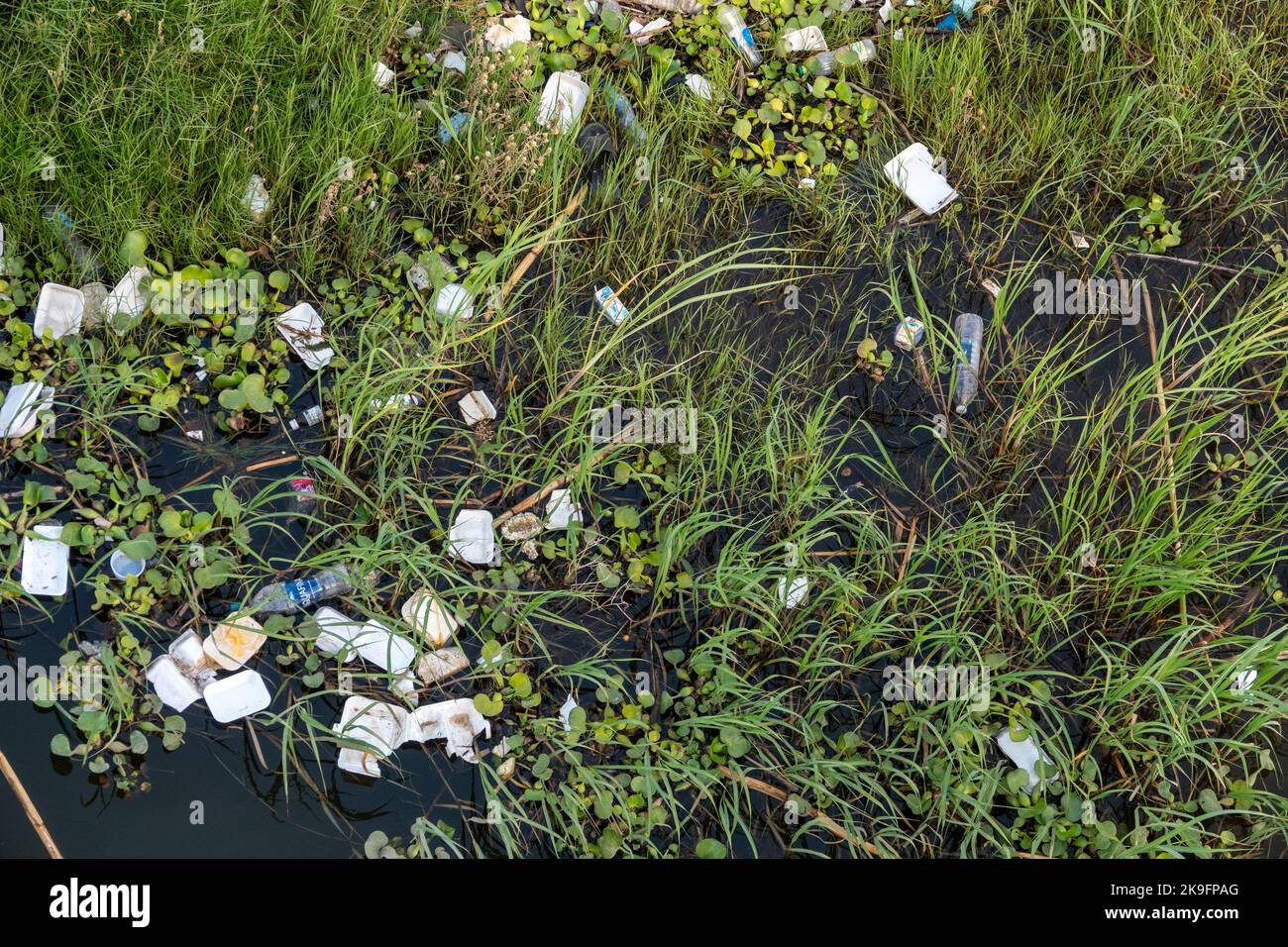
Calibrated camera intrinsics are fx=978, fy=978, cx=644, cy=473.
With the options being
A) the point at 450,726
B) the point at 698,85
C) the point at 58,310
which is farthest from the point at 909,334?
the point at 58,310

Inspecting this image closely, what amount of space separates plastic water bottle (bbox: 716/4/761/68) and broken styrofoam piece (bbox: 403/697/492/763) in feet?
7.13

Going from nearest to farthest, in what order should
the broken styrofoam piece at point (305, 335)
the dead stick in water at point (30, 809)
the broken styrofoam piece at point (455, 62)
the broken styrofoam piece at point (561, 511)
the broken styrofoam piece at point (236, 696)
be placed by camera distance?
the dead stick in water at point (30, 809) < the broken styrofoam piece at point (236, 696) < the broken styrofoam piece at point (561, 511) < the broken styrofoam piece at point (305, 335) < the broken styrofoam piece at point (455, 62)

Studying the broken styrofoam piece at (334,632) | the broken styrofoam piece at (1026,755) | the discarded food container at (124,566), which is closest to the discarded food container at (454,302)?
the broken styrofoam piece at (334,632)

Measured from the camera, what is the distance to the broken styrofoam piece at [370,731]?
7.25 ft

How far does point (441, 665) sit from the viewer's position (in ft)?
7.63

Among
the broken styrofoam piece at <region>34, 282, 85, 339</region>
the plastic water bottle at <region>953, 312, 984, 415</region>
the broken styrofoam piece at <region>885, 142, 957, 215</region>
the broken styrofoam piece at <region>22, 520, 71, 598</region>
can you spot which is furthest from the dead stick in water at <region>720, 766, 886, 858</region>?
the broken styrofoam piece at <region>34, 282, 85, 339</region>

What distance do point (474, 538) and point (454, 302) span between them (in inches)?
26.4

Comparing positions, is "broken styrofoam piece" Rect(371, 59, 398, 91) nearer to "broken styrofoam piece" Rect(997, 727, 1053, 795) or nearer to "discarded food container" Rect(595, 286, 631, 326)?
"discarded food container" Rect(595, 286, 631, 326)

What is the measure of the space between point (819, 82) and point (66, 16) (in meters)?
2.16

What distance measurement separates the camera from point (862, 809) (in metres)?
2.29

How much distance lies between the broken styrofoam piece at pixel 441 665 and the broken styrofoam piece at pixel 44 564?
2.82 feet

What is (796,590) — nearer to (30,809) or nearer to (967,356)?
(967,356)

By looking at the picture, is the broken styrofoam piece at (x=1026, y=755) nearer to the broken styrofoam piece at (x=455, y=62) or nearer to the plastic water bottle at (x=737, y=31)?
the plastic water bottle at (x=737, y=31)
